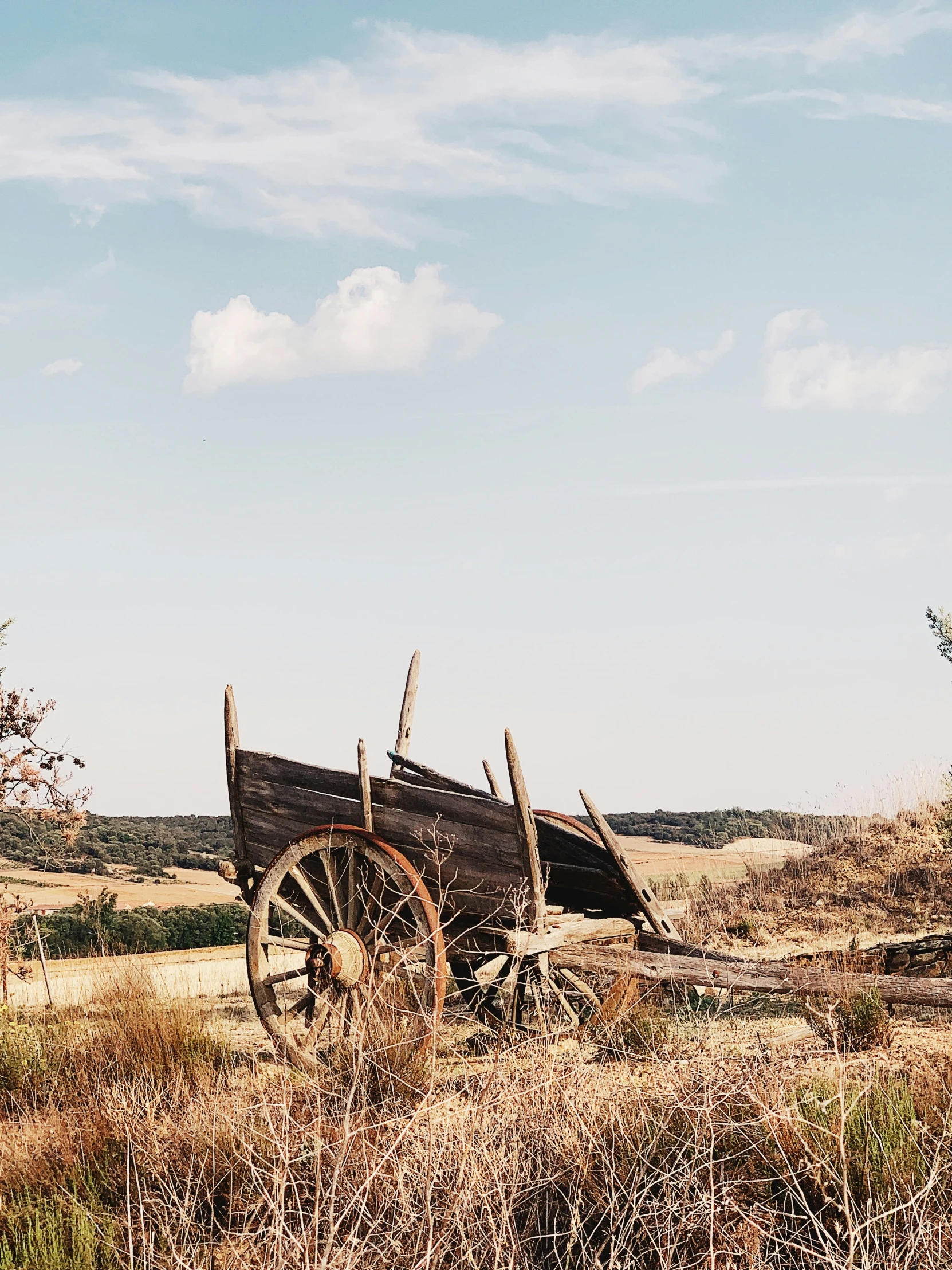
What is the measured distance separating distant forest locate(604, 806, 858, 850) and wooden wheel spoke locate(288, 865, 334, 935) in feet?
26.5

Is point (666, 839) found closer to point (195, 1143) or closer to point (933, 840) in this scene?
point (933, 840)

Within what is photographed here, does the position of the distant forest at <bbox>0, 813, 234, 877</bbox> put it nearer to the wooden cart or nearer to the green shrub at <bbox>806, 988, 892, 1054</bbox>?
the wooden cart

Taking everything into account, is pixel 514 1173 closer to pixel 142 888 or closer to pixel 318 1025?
pixel 318 1025

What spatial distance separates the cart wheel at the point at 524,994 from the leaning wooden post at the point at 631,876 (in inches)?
22.7

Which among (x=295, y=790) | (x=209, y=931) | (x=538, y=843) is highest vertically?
(x=295, y=790)

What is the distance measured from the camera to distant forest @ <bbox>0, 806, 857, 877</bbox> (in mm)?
16422

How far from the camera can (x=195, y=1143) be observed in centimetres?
436

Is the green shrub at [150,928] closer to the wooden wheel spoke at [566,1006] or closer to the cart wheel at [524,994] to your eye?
the cart wheel at [524,994]

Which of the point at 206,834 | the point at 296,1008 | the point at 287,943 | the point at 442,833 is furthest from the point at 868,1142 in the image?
the point at 206,834

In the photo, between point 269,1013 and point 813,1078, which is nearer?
point 813,1078

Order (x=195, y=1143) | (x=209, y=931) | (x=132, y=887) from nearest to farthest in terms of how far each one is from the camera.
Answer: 1. (x=195, y=1143)
2. (x=209, y=931)
3. (x=132, y=887)

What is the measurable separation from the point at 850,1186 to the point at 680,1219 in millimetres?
705

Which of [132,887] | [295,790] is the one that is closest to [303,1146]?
[295,790]

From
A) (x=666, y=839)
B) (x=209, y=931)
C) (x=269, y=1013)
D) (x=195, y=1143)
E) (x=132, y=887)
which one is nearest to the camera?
(x=195, y=1143)
